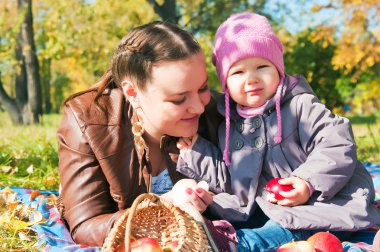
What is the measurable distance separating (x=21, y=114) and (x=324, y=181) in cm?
1606

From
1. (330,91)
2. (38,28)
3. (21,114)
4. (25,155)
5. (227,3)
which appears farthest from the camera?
(38,28)

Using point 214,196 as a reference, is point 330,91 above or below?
below

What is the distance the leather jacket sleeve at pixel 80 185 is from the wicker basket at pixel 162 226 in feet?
1.77

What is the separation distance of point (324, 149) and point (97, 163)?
1.27 m

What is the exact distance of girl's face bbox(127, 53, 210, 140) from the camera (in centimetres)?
288

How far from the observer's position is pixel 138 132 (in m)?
3.10

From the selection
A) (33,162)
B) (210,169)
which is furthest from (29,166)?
(210,169)

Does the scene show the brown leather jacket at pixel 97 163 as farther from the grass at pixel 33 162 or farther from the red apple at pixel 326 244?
the grass at pixel 33 162

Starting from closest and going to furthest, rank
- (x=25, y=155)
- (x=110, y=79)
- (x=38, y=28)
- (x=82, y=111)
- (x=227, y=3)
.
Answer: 1. (x=82, y=111)
2. (x=110, y=79)
3. (x=25, y=155)
4. (x=227, y=3)
5. (x=38, y=28)

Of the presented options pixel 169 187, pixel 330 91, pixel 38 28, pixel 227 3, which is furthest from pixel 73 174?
pixel 38 28

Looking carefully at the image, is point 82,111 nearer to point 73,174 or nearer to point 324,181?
point 73,174

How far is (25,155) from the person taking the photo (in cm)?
561

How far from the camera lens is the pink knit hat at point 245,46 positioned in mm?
3047

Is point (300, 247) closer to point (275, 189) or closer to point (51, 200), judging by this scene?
point (275, 189)
